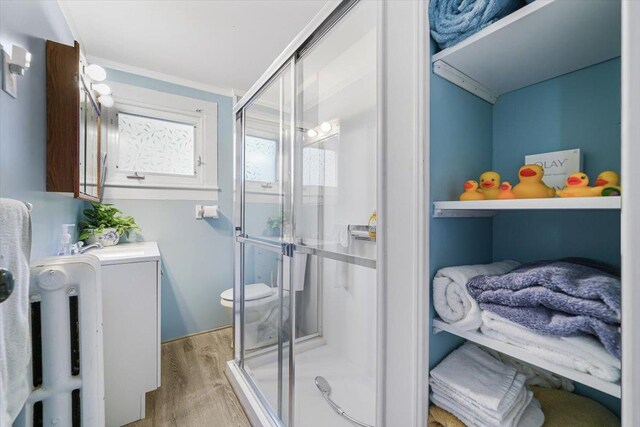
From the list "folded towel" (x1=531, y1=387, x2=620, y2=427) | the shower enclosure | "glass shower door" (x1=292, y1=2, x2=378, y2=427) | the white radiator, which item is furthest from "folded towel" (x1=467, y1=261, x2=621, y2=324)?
the white radiator

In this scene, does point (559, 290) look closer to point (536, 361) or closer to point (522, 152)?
point (536, 361)

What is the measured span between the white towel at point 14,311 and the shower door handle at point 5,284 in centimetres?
16

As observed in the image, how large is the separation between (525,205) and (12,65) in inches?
59.7

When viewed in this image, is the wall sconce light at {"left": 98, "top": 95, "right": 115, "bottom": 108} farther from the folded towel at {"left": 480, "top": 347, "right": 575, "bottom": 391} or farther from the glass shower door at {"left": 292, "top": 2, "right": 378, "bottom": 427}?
the folded towel at {"left": 480, "top": 347, "right": 575, "bottom": 391}

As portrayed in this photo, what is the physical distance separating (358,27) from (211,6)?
1.02 meters

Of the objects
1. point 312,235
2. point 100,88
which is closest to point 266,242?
point 312,235

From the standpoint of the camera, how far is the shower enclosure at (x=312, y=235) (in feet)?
4.28

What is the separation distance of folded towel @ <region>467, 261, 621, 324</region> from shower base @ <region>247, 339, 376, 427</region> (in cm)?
84

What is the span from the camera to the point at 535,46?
65 centimetres

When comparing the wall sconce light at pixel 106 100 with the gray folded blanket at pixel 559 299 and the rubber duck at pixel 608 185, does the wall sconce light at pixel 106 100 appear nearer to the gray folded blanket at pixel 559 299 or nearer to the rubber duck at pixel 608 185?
the gray folded blanket at pixel 559 299

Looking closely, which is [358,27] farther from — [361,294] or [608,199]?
[361,294]

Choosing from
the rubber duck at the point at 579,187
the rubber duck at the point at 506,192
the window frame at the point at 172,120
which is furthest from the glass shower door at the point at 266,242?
the rubber duck at the point at 579,187

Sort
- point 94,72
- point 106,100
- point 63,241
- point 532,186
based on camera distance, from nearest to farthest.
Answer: point 532,186 → point 63,241 → point 94,72 → point 106,100

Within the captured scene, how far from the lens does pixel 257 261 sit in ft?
6.00
